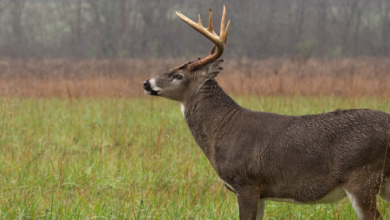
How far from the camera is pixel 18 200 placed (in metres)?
4.36

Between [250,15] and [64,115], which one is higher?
[250,15]

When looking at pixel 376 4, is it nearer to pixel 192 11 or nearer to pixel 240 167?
pixel 192 11

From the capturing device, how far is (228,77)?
14.8m

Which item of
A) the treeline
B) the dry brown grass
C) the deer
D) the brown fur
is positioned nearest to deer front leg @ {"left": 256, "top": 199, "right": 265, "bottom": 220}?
the deer

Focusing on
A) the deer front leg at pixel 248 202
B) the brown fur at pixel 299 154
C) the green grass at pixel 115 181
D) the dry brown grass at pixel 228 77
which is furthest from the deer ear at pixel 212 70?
the dry brown grass at pixel 228 77

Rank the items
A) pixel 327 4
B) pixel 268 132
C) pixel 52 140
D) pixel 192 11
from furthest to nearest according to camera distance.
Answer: pixel 192 11, pixel 327 4, pixel 52 140, pixel 268 132

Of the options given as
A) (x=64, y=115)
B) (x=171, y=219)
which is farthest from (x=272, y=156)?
(x=64, y=115)

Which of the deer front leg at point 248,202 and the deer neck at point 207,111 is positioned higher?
the deer neck at point 207,111

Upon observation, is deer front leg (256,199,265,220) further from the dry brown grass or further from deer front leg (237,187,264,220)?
the dry brown grass

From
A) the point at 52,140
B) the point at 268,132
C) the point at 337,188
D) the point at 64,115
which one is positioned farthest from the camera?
the point at 64,115

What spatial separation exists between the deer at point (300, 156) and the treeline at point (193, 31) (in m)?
18.7

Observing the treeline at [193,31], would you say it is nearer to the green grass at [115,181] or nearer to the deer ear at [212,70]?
the green grass at [115,181]

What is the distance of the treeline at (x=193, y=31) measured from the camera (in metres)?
23.9

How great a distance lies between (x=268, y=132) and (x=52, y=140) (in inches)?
187
